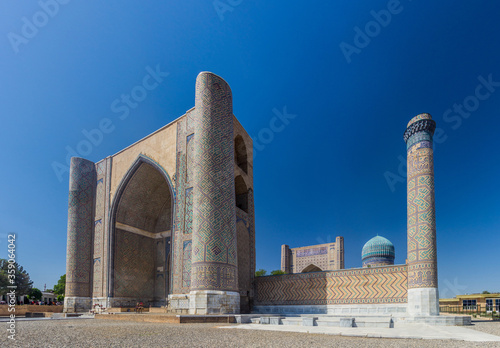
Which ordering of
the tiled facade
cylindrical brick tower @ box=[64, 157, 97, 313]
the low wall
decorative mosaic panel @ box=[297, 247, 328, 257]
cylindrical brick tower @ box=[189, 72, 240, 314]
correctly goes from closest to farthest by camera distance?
1. cylindrical brick tower @ box=[189, 72, 240, 314]
2. the tiled facade
3. the low wall
4. cylindrical brick tower @ box=[64, 157, 97, 313]
5. decorative mosaic panel @ box=[297, 247, 328, 257]

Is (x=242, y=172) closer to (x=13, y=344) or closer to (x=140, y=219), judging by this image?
(x=140, y=219)

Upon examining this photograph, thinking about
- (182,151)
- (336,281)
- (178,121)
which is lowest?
(336,281)

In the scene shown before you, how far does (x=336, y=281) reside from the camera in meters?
11.5

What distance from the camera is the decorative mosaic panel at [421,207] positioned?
9516 millimetres

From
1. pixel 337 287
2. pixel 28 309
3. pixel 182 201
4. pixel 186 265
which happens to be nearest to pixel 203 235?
pixel 186 265

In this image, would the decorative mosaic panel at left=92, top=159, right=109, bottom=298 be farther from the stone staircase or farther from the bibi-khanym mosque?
the stone staircase

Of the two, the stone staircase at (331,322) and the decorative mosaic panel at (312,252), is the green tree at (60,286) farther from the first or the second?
Result: the stone staircase at (331,322)

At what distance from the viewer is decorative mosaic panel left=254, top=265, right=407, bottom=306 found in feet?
34.3

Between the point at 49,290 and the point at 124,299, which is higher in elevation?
the point at 124,299

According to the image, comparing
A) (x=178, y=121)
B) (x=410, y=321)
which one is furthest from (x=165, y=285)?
(x=410, y=321)

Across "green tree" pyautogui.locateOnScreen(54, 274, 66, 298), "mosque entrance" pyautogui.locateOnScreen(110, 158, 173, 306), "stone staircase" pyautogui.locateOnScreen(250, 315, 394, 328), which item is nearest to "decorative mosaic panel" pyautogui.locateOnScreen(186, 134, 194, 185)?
"mosque entrance" pyautogui.locateOnScreen(110, 158, 173, 306)

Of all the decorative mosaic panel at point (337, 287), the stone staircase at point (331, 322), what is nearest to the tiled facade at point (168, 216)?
the decorative mosaic panel at point (337, 287)

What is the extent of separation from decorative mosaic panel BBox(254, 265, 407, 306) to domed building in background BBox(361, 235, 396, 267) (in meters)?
11.0

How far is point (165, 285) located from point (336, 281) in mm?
7934
